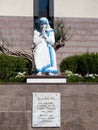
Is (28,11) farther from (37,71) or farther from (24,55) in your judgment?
(37,71)

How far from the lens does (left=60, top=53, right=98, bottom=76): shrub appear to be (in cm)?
1809

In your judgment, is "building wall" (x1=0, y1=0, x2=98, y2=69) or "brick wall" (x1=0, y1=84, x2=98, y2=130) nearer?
"brick wall" (x1=0, y1=84, x2=98, y2=130)

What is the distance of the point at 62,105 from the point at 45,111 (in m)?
0.53

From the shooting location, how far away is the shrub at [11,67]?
Answer: 17312 mm

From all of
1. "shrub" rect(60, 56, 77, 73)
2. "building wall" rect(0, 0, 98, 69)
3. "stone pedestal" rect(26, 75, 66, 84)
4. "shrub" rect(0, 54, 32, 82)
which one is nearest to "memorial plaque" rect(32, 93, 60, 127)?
"stone pedestal" rect(26, 75, 66, 84)

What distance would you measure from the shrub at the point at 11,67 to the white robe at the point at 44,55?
248 cm

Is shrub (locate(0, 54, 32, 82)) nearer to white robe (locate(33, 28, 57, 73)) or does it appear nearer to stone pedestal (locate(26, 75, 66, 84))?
white robe (locate(33, 28, 57, 73))

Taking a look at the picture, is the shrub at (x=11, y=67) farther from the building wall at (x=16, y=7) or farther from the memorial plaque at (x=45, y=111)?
the memorial plaque at (x=45, y=111)

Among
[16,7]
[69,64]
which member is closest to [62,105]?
[69,64]

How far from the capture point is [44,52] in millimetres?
14320

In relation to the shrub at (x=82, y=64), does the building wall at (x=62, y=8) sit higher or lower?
higher

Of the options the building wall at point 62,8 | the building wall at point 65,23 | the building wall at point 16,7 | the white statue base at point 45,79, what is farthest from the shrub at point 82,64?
the white statue base at point 45,79

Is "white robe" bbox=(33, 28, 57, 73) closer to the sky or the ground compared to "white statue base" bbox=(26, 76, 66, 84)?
closer to the sky

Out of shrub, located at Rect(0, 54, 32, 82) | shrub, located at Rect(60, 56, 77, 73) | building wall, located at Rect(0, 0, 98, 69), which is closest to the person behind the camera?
shrub, located at Rect(0, 54, 32, 82)
